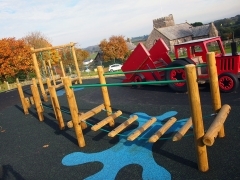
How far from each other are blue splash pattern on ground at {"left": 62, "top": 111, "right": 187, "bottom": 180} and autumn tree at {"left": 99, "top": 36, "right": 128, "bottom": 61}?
1531 inches

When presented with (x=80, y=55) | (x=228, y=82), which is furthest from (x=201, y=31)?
(x=228, y=82)

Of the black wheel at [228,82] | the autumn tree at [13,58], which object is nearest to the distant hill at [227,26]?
the black wheel at [228,82]

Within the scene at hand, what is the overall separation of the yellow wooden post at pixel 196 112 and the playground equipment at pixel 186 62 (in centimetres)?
254

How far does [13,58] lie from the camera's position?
23469 millimetres

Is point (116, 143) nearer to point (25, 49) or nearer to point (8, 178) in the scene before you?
point (8, 178)

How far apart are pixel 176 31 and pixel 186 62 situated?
4092 cm

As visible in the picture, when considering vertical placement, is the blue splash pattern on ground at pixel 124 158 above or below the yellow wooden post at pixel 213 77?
below

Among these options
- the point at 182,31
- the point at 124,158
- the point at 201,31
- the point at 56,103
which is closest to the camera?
the point at 124,158

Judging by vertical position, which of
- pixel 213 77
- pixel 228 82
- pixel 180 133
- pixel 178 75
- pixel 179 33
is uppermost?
pixel 179 33

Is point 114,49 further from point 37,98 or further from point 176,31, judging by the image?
point 37,98

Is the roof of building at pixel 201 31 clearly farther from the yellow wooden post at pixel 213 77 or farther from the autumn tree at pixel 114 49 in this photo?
the yellow wooden post at pixel 213 77

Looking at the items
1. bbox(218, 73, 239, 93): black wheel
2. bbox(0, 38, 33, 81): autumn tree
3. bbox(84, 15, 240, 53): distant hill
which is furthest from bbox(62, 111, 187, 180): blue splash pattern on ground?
bbox(0, 38, 33, 81): autumn tree

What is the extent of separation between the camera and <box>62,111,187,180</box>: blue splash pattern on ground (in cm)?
346

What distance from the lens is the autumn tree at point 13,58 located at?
23094 millimetres
